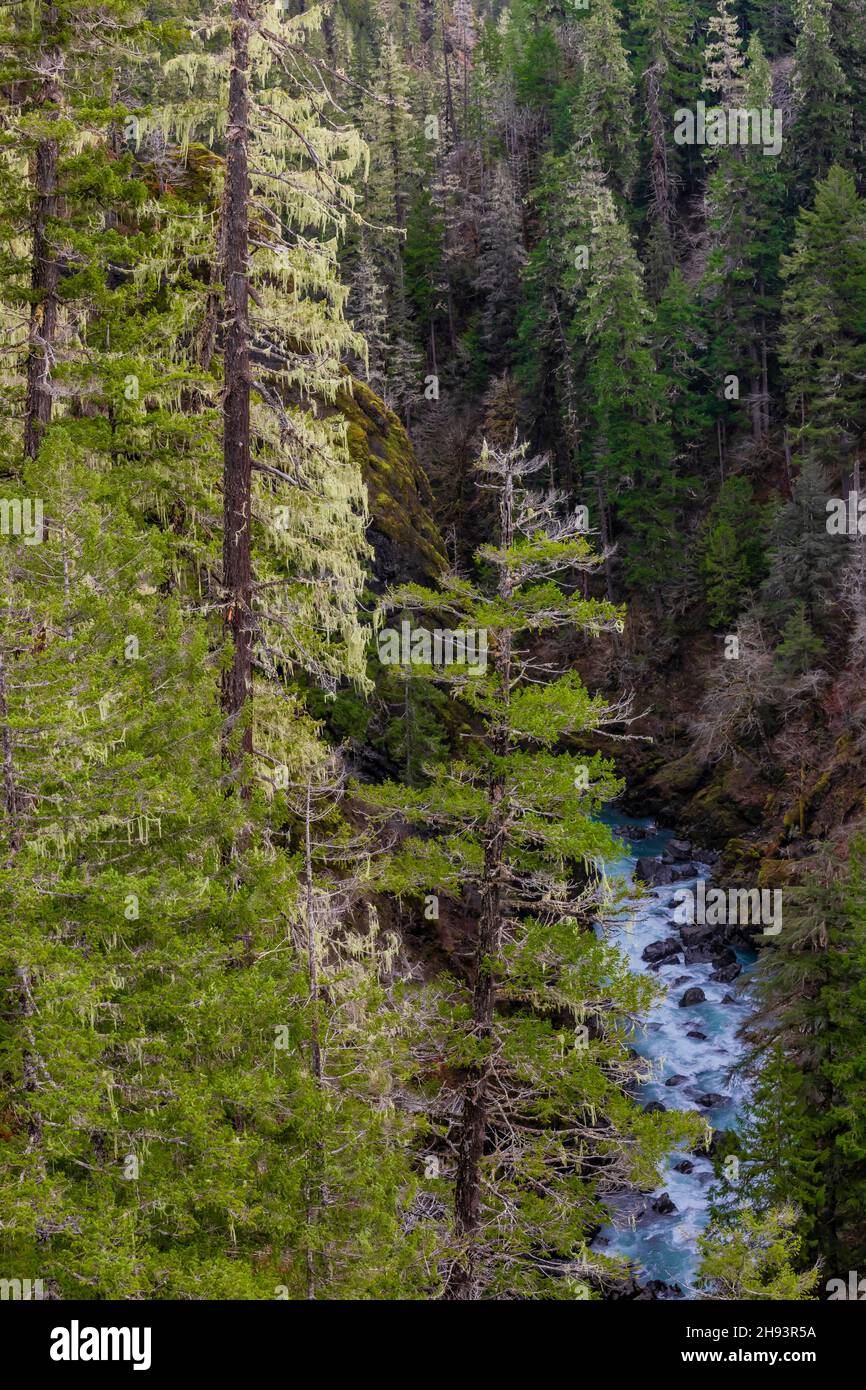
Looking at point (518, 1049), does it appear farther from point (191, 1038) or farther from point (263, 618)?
point (263, 618)

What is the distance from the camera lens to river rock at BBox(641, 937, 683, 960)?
30422mm

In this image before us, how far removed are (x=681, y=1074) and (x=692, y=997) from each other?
10.8 feet

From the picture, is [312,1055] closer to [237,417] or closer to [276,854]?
[276,854]

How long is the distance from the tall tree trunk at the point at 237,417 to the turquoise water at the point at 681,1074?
6.71m

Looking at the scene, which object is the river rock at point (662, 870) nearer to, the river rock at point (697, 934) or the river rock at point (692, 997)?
the river rock at point (697, 934)

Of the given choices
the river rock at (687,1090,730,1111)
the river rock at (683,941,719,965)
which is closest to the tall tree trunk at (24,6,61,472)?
the river rock at (687,1090,730,1111)

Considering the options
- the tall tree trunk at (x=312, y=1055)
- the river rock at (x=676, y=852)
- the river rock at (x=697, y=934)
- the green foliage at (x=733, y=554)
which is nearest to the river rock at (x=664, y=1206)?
the river rock at (x=697, y=934)

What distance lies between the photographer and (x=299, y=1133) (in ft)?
32.9

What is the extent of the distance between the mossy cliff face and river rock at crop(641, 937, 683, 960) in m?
11.5

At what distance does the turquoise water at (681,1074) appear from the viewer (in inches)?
816

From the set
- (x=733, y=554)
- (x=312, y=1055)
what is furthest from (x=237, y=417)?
(x=733, y=554)

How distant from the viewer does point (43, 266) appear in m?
13.7

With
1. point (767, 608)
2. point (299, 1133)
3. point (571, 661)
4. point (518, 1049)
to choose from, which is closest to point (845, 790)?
point (767, 608)

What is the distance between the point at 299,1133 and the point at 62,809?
3679mm
